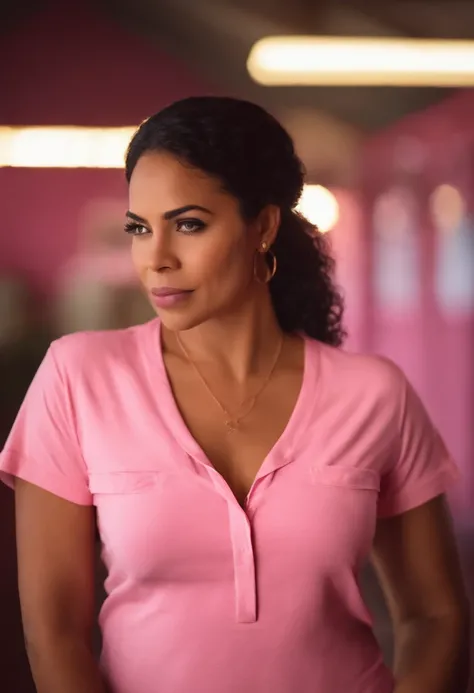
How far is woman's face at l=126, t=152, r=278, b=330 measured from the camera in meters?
0.98

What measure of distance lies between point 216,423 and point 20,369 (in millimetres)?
336

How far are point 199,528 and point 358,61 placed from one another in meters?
0.76

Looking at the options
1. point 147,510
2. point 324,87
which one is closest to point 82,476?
point 147,510

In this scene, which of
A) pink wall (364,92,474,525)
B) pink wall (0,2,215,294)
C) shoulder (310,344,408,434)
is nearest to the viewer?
shoulder (310,344,408,434)

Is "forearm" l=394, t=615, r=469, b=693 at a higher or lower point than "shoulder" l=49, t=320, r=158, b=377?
lower

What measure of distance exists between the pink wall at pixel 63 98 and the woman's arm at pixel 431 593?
0.60 metres

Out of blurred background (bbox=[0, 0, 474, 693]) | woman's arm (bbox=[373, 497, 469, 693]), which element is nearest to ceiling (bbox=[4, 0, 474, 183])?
blurred background (bbox=[0, 0, 474, 693])

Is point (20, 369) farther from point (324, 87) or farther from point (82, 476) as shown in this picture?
point (324, 87)

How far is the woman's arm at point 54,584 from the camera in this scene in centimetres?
96

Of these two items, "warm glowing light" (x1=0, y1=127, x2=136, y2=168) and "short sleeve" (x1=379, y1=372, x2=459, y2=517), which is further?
"warm glowing light" (x1=0, y1=127, x2=136, y2=168)

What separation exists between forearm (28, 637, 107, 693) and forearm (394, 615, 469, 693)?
15.2 inches

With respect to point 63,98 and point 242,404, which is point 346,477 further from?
point 63,98

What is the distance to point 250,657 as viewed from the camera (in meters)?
0.97

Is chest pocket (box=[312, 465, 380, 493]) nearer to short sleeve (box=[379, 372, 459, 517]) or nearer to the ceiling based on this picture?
short sleeve (box=[379, 372, 459, 517])
